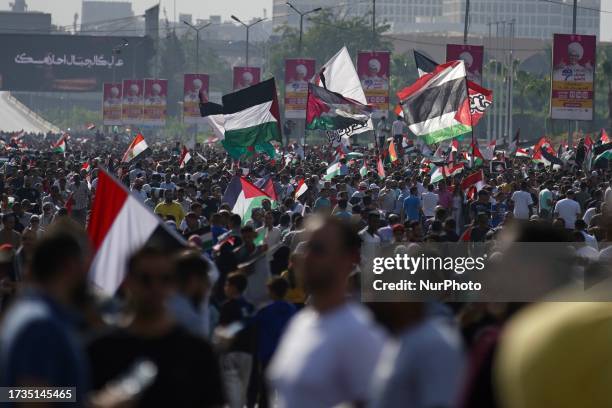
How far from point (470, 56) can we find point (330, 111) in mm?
11399

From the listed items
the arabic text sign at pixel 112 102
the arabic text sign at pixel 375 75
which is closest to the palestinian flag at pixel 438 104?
the arabic text sign at pixel 375 75

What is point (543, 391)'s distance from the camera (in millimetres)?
3557

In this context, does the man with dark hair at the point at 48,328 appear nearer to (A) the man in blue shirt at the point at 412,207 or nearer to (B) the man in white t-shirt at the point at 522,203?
(A) the man in blue shirt at the point at 412,207

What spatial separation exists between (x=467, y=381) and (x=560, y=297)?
32 cm

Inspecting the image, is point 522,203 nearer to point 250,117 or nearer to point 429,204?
point 429,204

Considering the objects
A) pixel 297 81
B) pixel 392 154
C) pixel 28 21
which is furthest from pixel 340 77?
pixel 28 21

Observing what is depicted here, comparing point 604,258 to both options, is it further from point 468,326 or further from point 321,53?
point 321,53

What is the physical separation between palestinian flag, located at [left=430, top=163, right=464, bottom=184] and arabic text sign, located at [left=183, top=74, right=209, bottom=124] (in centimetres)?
3453

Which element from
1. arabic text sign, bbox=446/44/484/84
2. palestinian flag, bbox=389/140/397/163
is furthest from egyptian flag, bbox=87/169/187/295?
arabic text sign, bbox=446/44/484/84

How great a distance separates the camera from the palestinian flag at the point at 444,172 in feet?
83.7

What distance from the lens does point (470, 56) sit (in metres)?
40.0

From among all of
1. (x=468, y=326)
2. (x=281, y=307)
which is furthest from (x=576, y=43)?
(x=468, y=326)

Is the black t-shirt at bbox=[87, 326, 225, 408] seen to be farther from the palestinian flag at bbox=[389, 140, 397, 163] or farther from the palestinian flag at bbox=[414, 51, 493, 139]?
the palestinian flag at bbox=[389, 140, 397, 163]

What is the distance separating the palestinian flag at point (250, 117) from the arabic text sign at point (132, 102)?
143 feet
